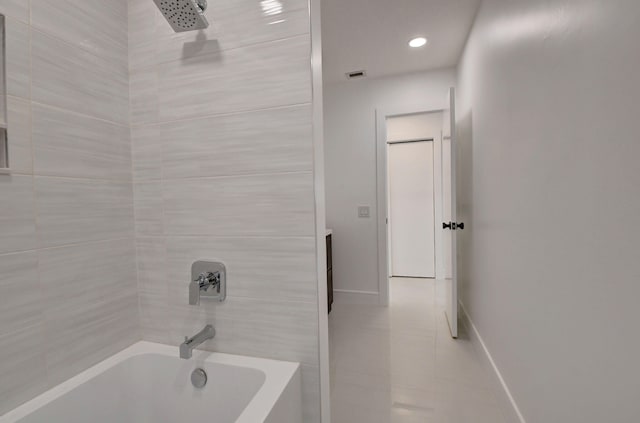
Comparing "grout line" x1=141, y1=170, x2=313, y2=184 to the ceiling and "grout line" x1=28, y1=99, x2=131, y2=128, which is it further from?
the ceiling

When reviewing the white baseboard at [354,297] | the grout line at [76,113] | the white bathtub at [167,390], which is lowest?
the white baseboard at [354,297]

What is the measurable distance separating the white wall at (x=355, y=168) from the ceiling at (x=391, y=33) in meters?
0.22

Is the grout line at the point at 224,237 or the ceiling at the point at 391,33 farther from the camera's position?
the ceiling at the point at 391,33

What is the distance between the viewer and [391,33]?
2350 millimetres

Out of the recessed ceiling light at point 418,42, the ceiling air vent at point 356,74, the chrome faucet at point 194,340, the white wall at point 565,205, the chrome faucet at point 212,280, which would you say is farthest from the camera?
the ceiling air vent at point 356,74

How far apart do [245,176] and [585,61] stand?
1.14 m

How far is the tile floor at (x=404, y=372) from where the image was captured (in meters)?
1.58

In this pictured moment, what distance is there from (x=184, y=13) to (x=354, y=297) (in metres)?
2.96

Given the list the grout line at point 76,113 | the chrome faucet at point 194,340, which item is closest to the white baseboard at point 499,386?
the chrome faucet at point 194,340

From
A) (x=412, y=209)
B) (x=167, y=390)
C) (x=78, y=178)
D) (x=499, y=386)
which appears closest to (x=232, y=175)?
(x=78, y=178)

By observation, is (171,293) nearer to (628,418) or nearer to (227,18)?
(227,18)

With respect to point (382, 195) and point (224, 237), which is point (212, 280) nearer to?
point (224, 237)

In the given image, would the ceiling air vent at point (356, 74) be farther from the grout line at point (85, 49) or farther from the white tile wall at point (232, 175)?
the grout line at point (85, 49)

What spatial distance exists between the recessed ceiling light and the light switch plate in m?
1.58
